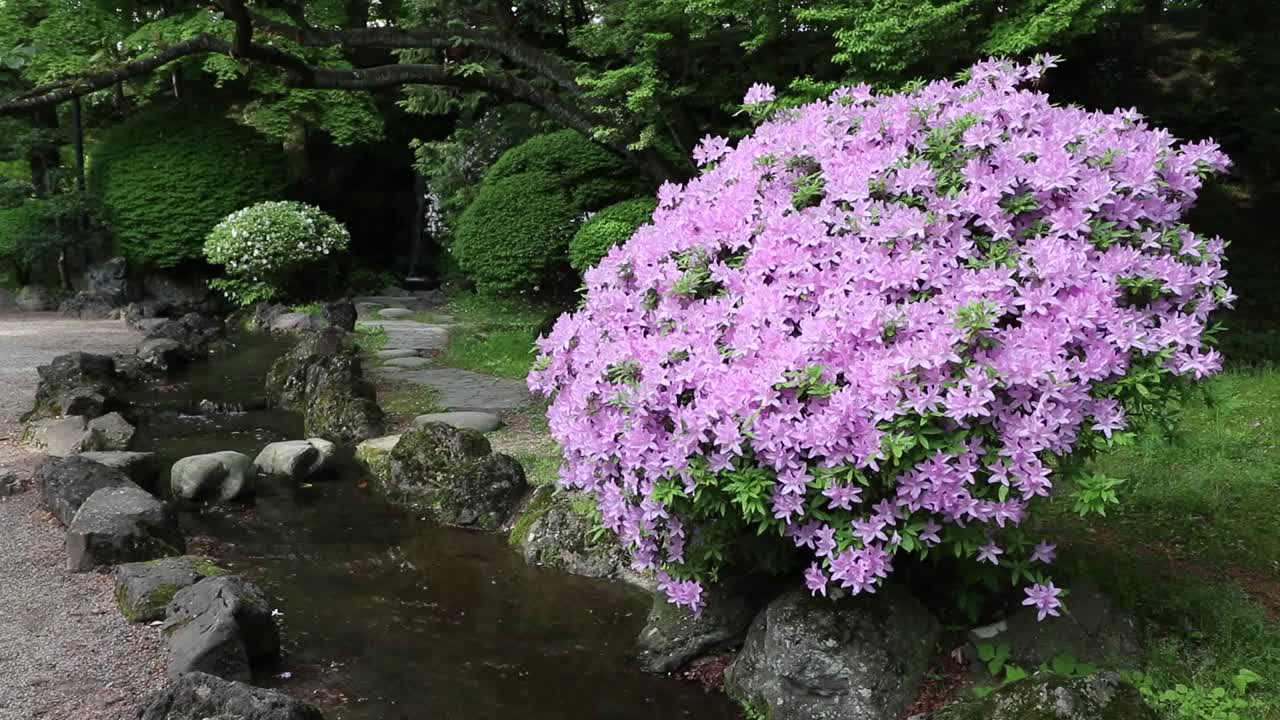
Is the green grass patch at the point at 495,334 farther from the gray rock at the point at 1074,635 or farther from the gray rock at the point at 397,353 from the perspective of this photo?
the gray rock at the point at 1074,635

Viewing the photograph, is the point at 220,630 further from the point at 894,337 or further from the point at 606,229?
the point at 606,229

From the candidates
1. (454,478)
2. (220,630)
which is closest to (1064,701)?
(220,630)

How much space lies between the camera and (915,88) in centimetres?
404

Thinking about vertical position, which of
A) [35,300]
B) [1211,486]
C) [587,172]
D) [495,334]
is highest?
[587,172]

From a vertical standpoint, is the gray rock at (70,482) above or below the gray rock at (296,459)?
above

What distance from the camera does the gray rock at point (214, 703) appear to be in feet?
10.2

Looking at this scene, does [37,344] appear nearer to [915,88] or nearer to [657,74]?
[657,74]

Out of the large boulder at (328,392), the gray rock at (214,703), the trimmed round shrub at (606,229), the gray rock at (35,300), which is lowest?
the gray rock at (35,300)

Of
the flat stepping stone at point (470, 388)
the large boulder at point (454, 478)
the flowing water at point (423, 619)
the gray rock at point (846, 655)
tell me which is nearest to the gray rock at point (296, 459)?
the flowing water at point (423, 619)

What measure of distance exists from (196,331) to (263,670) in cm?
1036

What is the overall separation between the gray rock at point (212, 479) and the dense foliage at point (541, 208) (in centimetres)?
561

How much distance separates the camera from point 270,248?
1627 cm

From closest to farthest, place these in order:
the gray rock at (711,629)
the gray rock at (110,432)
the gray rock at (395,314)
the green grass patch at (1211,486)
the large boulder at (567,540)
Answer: the gray rock at (711,629), the green grass patch at (1211,486), the large boulder at (567,540), the gray rock at (110,432), the gray rock at (395,314)

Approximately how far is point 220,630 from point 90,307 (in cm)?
1493
